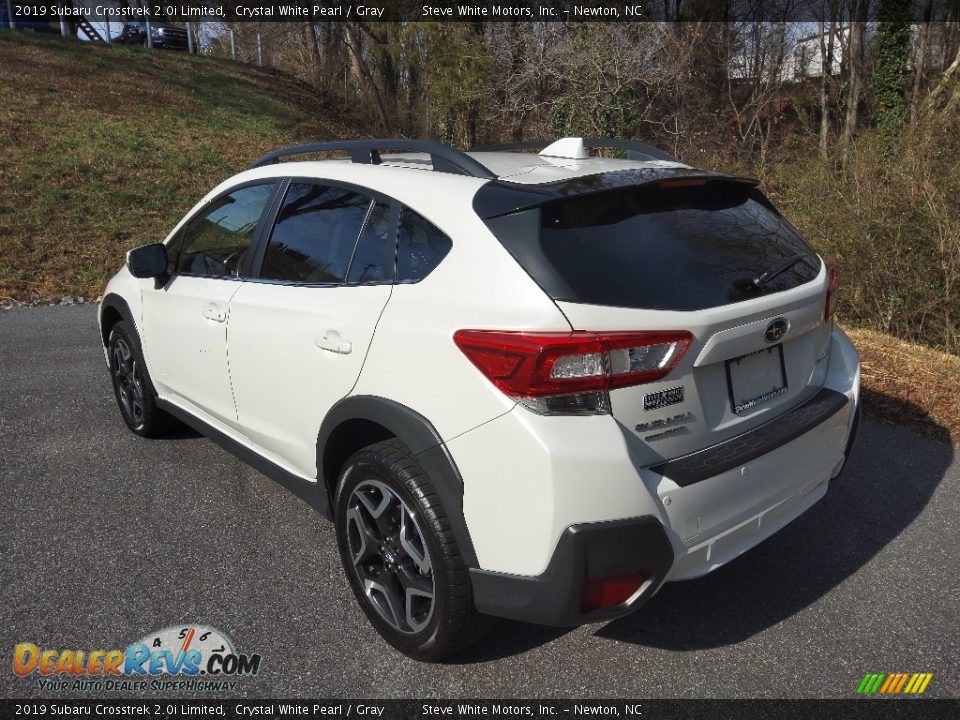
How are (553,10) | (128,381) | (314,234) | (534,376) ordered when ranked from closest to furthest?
(534,376)
(314,234)
(128,381)
(553,10)

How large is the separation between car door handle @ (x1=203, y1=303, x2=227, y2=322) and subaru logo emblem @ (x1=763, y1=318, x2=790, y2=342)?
229cm

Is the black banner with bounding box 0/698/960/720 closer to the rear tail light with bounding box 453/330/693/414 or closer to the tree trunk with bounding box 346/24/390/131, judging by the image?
the rear tail light with bounding box 453/330/693/414

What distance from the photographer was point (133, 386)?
4656mm

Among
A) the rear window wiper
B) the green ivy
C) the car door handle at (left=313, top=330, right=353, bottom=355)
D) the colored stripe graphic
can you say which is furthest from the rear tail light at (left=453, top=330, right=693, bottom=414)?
the green ivy

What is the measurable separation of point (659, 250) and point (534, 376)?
67 centimetres

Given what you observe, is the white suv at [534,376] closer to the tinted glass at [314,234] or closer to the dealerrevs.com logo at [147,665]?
→ the tinted glass at [314,234]

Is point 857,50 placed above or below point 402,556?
above

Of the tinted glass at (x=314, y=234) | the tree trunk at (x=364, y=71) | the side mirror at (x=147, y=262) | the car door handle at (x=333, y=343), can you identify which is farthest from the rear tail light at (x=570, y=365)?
the tree trunk at (x=364, y=71)

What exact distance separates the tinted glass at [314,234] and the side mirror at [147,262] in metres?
0.94

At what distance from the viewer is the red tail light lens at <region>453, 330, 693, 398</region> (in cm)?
220

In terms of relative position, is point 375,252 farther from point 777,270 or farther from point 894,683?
point 894,683

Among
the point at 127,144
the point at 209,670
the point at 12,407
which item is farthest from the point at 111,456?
the point at 127,144

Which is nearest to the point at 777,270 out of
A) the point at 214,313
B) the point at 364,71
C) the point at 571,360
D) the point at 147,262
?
the point at 571,360

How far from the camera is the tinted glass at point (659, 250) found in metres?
2.35
